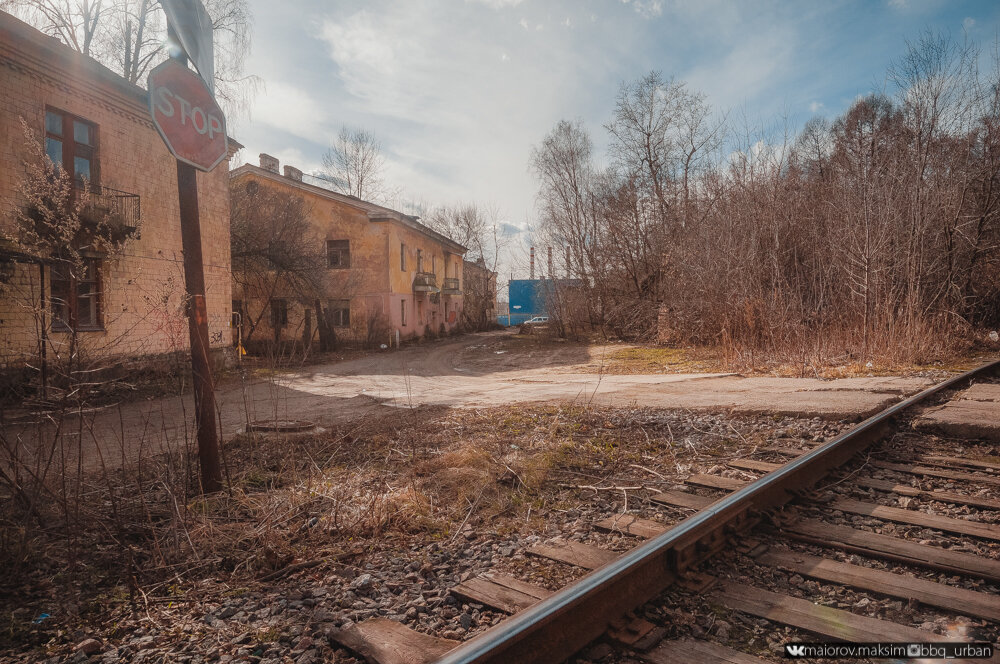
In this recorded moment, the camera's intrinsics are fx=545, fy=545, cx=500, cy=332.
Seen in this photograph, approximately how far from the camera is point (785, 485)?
3375mm

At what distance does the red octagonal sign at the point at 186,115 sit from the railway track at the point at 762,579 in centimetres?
299

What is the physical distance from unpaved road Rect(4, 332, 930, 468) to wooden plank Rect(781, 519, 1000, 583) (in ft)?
10.0

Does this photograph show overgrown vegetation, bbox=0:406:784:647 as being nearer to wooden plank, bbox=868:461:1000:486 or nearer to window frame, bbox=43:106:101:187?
wooden plank, bbox=868:461:1000:486

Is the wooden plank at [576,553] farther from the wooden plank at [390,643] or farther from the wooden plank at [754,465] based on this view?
the wooden plank at [754,465]

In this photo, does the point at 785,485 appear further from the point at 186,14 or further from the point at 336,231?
the point at 336,231

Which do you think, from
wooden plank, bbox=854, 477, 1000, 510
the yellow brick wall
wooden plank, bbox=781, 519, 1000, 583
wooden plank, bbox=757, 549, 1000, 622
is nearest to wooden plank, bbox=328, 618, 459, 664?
wooden plank, bbox=757, 549, 1000, 622

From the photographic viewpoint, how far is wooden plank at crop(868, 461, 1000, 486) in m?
3.67

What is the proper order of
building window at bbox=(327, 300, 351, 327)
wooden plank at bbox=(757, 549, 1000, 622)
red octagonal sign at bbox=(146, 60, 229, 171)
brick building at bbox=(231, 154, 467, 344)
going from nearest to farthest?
1. wooden plank at bbox=(757, 549, 1000, 622)
2. red octagonal sign at bbox=(146, 60, 229, 171)
3. brick building at bbox=(231, 154, 467, 344)
4. building window at bbox=(327, 300, 351, 327)

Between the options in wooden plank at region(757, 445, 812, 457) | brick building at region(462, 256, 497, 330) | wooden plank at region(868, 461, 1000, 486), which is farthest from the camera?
brick building at region(462, 256, 497, 330)

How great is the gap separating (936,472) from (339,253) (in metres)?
25.9

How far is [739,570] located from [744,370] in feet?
31.1

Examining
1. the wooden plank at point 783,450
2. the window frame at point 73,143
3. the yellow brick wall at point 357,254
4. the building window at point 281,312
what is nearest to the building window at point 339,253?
the yellow brick wall at point 357,254

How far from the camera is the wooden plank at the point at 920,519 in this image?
9.24 ft

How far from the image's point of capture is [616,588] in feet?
7.03
